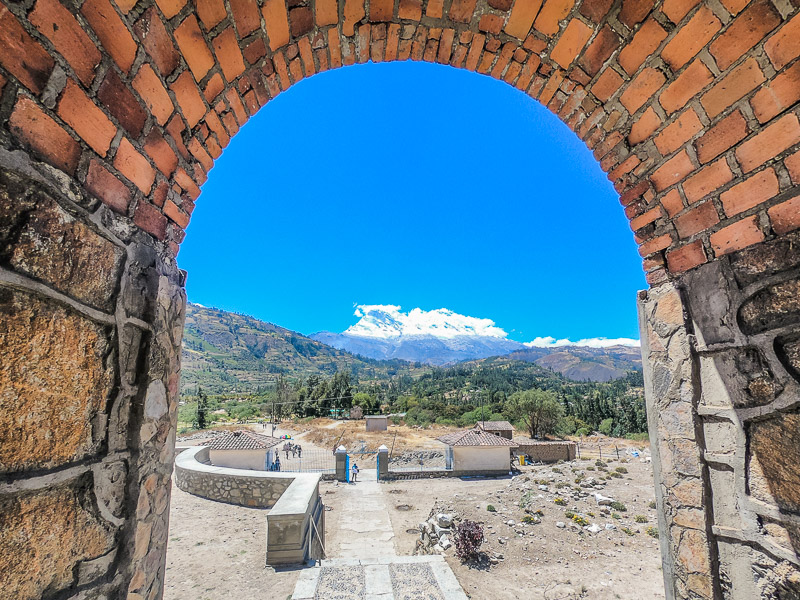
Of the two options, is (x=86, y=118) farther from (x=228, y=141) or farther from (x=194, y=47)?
(x=228, y=141)

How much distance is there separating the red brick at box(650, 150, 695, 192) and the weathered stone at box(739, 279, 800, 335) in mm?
568

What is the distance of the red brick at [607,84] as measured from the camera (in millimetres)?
1653

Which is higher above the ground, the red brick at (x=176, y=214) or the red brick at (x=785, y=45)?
the red brick at (x=785, y=45)

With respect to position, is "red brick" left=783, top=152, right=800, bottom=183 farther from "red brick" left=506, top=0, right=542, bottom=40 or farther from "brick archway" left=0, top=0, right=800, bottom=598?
"red brick" left=506, top=0, right=542, bottom=40

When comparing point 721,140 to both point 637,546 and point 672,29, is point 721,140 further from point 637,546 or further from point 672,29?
point 637,546

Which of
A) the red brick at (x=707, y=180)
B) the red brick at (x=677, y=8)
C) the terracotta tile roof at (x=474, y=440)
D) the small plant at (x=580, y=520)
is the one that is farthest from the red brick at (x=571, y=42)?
the terracotta tile roof at (x=474, y=440)

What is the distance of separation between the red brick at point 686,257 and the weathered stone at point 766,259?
0.45 feet

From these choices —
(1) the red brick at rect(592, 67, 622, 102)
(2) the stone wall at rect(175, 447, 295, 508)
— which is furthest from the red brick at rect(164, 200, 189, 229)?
(2) the stone wall at rect(175, 447, 295, 508)

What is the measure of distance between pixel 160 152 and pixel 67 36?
0.47 m

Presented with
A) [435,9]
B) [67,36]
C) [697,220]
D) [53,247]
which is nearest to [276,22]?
[435,9]

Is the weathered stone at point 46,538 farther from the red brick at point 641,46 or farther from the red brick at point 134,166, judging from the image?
the red brick at point 641,46

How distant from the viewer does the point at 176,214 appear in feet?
5.33

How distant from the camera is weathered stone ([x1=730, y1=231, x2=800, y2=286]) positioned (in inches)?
52.2

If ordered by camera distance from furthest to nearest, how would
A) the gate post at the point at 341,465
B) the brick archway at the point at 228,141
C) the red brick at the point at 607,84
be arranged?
the gate post at the point at 341,465 < the red brick at the point at 607,84 < the brick archway at the point at 228,141
